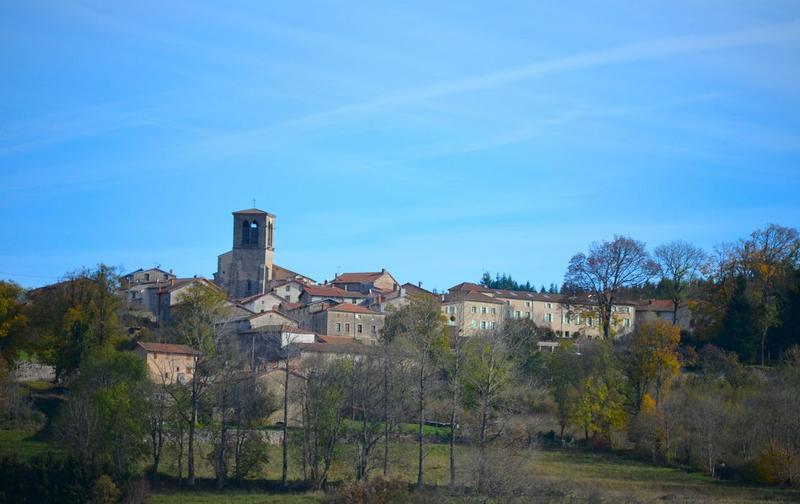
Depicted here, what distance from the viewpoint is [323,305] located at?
265 ft

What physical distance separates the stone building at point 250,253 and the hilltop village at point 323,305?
0.09m

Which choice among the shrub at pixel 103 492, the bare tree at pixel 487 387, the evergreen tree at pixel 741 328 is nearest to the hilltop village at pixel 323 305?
the evergreen tree at pixel 741 328

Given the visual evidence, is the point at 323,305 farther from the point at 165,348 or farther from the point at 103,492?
the point at 103,492

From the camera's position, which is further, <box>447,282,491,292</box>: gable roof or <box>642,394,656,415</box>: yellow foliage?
<box>447,282,491,292</box>: gable roof

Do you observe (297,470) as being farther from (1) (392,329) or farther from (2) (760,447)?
(1) (392,329)

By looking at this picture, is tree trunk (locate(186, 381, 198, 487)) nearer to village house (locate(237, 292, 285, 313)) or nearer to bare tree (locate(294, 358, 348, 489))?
bare tree (locate(294, 358, 348, 489))

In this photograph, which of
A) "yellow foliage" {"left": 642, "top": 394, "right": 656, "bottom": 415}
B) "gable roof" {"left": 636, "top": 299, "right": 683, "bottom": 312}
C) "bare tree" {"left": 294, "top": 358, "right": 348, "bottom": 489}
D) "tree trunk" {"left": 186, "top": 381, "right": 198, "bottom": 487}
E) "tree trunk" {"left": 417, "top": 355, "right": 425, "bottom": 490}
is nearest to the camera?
"tree trunk" {"left": 417, "top": 355, "right": 425, "bottom": 490}

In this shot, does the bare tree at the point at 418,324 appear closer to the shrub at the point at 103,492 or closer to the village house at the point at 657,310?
the shrub at the point at 103,492

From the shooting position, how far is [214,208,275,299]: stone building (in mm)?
94500

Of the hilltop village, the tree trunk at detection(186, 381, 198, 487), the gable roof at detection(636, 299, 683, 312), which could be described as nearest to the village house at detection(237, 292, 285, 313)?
the hilltop village

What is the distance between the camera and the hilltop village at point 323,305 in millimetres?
69875

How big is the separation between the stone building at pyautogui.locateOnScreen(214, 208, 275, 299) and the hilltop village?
0.29 ft

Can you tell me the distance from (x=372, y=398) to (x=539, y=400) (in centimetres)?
1444

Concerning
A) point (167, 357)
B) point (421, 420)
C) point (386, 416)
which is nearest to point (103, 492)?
point (386, 416)
